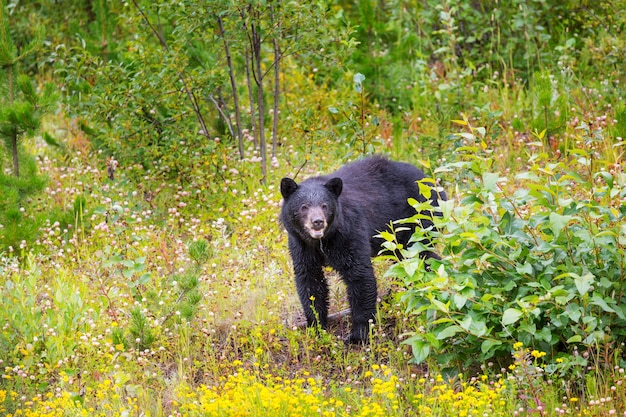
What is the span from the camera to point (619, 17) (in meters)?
10.1

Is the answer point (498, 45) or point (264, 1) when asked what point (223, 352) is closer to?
point (264, 1)

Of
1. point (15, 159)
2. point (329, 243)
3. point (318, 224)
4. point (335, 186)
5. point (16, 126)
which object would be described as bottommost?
point (329, 243)

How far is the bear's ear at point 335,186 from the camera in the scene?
19.4 feet

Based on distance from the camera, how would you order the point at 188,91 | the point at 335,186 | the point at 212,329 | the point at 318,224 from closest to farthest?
1. the point at 318,224
2. the point at 335,186
3. the point at 212,329
4. the point at 188,91

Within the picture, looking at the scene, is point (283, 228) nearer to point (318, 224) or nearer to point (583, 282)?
point (318, 224)

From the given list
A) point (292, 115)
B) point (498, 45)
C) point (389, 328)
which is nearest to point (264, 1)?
point (292, 115)

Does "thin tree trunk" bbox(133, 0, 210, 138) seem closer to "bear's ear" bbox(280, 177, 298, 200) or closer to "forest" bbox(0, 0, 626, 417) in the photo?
"forest" bbox(0, 0, 626, 417)

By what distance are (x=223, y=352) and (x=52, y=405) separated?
1246 millimetres

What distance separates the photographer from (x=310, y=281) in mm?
6105

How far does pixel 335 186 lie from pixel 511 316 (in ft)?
5.46

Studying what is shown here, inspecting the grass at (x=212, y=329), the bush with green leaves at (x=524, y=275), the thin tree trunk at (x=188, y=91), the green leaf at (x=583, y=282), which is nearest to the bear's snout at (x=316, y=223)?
the grass at (x=212, y=329)

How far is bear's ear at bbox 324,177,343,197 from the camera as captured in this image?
5.92m

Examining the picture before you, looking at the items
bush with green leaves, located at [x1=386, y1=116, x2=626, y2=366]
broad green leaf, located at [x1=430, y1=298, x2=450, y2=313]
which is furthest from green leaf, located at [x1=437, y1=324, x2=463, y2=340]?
broad green leaf, located at [x1=430, y1=298, x2=450, y2=313]

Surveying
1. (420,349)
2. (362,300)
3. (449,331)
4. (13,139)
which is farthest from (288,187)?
(13,139)
